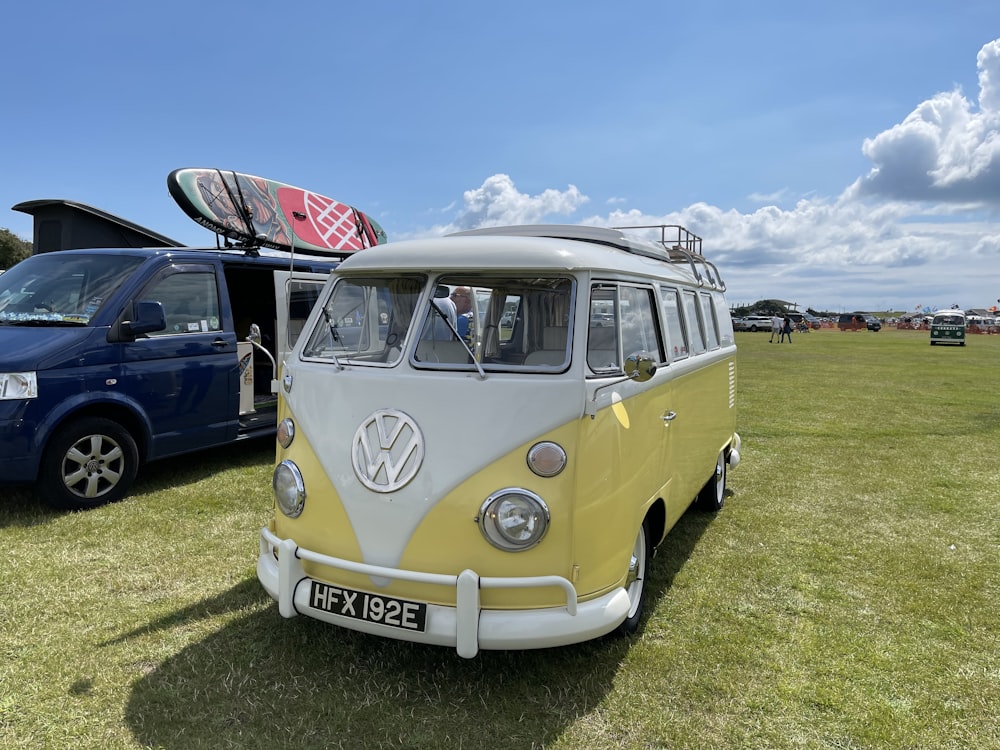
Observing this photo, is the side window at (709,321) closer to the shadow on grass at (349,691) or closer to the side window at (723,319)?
the side window at (723,319)

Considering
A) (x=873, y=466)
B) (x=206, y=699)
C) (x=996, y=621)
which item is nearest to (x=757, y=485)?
(x=873, y=466)

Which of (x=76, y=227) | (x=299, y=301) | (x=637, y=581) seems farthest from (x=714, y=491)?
(x=76, y=227)

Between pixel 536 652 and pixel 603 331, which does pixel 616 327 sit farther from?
pixel 536 652

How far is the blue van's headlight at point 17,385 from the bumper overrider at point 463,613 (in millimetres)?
3196

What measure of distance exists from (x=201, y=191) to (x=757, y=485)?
20.4 feet

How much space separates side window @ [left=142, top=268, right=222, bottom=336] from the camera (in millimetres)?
6190

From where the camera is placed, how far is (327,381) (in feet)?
11.0

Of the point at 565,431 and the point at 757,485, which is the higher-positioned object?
the point at 565,431

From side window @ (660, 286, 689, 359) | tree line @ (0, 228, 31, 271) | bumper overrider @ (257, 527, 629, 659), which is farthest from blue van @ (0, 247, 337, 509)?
tree line @ (0, 228, 31, 271)

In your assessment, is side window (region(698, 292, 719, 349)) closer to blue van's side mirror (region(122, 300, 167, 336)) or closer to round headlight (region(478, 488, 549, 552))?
round headlight (region(478, 488, 549, 552))

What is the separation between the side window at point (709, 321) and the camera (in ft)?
18.4

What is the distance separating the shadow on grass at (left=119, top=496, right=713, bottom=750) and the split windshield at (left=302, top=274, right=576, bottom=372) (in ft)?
4.76

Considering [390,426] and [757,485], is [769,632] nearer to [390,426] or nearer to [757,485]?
[390,426]

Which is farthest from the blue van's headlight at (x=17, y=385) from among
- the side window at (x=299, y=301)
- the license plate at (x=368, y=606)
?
the license plate at (x=368, y=606)
